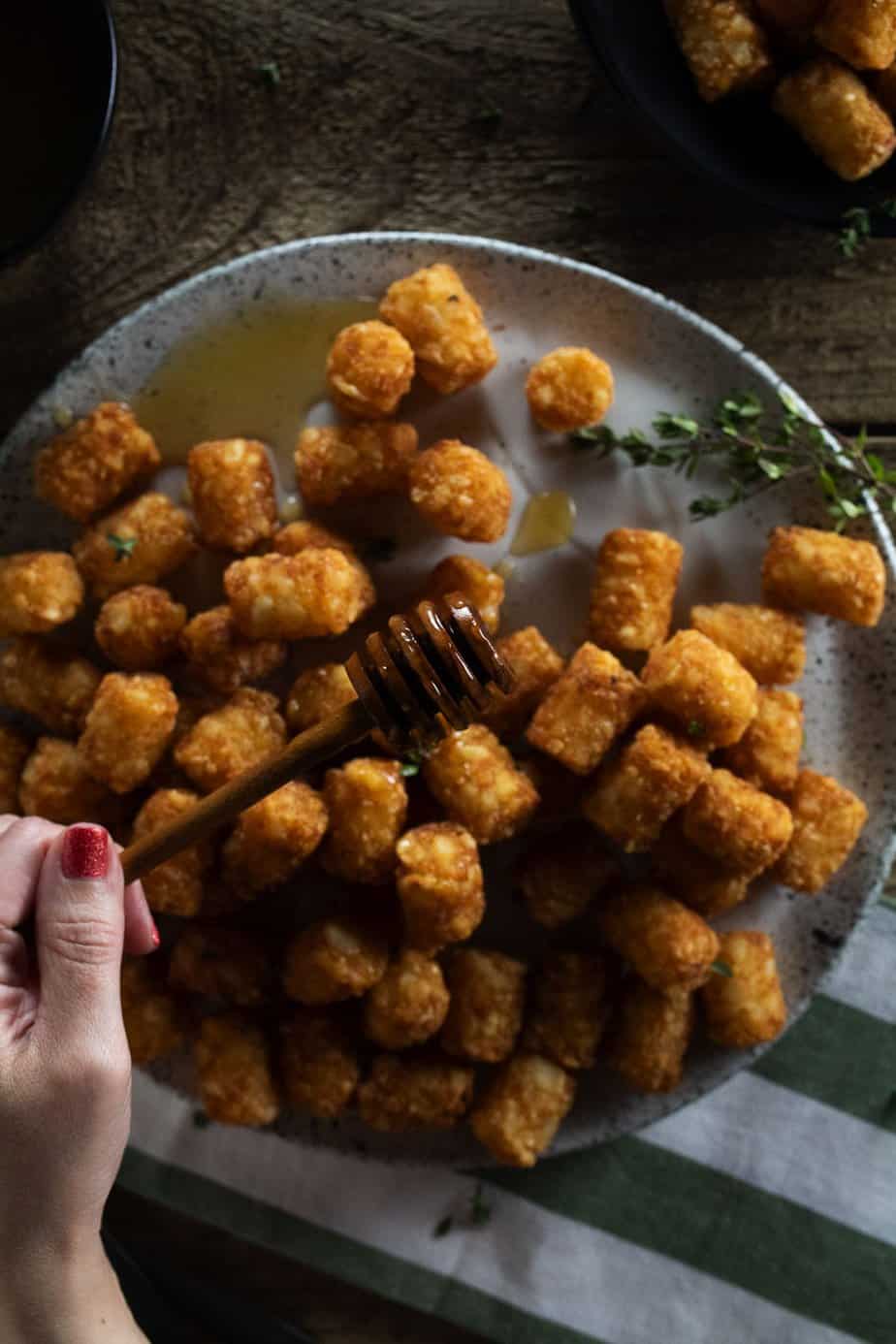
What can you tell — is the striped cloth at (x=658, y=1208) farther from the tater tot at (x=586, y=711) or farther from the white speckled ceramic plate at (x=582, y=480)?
the tater tot at (x=586, y=711)

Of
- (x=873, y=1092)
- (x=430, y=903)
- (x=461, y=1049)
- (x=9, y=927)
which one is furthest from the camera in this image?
(x=873, y=1092)

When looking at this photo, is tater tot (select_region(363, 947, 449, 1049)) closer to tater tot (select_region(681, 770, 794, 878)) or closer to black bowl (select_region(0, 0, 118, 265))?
tater tot (select_region(681, 770, 794, 878))

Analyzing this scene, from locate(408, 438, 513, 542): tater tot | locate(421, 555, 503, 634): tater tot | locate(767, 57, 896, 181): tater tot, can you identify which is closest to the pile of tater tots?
locate(767, 57, 896, 181): tater tot

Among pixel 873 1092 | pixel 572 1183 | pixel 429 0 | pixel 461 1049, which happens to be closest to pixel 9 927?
pixel 461 1049

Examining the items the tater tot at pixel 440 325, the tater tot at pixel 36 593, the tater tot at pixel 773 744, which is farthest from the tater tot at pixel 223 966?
the tater tot at pixel 440 325

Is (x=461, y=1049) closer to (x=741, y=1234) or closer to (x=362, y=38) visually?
(x=741, y=1234)

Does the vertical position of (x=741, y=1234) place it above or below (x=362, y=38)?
below
